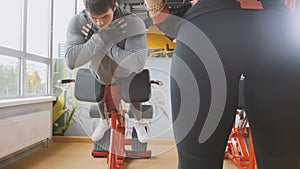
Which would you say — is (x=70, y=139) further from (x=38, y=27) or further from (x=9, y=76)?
(x=38, y=27)

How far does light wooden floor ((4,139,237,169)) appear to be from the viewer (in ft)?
7.37

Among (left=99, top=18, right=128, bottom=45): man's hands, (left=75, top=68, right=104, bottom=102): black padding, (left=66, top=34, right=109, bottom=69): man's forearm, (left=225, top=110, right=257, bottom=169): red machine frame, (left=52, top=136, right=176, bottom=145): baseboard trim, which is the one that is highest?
(left=99, top=18, right=128, bottom=45): man's hands

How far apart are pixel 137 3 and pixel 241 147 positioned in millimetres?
3112

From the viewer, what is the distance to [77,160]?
2426 mm

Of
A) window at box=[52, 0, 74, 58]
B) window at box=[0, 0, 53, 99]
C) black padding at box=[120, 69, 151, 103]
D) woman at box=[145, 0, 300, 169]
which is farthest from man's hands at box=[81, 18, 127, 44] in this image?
window at box=[52, 0, 74, 58]

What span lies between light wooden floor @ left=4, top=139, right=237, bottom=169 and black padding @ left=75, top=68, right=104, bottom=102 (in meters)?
0.71

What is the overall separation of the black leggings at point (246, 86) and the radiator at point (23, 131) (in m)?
1.87

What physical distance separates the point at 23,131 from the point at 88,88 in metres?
1.04

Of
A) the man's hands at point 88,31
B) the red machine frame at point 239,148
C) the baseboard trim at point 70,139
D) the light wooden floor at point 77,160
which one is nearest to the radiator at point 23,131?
the light wooden floor at point 77,160

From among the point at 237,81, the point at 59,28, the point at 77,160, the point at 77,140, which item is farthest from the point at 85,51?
the point at 59,28

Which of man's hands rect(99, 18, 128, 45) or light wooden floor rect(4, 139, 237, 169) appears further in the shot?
light wooden floor rect(4, 139, 237, 169)

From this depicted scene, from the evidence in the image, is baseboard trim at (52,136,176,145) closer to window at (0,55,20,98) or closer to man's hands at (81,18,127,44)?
window at (0,55,20,98)

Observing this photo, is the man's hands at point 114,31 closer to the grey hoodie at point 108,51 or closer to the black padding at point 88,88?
the grey hoodie at point 108,51

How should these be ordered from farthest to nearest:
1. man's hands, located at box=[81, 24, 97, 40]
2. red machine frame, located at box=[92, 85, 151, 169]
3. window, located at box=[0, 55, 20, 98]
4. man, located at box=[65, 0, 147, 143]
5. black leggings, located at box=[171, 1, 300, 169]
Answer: window, located at box=[0, 55, 20, 98] → red machine frame, located at box=[92, 85, 151, 169] → man's hands, located at box=[81, 24, 97, 40] → man, located at box=[65, 0, 147, 143] → black leggings, located at box=[171, 1, 300, 169]
